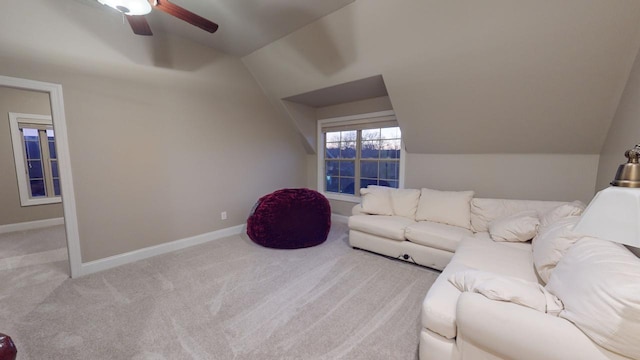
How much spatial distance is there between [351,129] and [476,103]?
6.66 feet

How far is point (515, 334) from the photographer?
3.42 ft

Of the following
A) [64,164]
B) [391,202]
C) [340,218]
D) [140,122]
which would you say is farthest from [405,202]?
[64,164]

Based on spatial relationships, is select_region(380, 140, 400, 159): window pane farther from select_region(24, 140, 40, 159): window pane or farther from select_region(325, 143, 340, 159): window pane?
select_region(24, 140, 40, 159): window pane

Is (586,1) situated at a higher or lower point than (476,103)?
higher

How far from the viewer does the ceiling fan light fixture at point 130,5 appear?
1.55 metres

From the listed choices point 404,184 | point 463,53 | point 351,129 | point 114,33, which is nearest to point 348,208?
point 404,184

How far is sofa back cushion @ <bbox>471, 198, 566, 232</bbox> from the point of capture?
8.37 ft

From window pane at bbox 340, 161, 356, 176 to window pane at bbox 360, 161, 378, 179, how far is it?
17 centimetres

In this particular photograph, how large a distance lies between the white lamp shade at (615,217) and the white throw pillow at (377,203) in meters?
2.51

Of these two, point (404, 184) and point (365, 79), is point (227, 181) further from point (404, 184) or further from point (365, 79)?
point (404, 184)

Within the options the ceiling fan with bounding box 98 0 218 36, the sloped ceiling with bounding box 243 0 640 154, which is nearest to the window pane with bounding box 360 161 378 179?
the sloped ceiling with bounding box 243 0 640 154

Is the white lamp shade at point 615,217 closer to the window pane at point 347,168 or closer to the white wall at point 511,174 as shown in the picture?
the white wall at point 511,174

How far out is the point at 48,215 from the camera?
419cm

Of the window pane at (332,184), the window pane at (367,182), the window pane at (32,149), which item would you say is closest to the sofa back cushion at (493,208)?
the window pane at (367,182)
